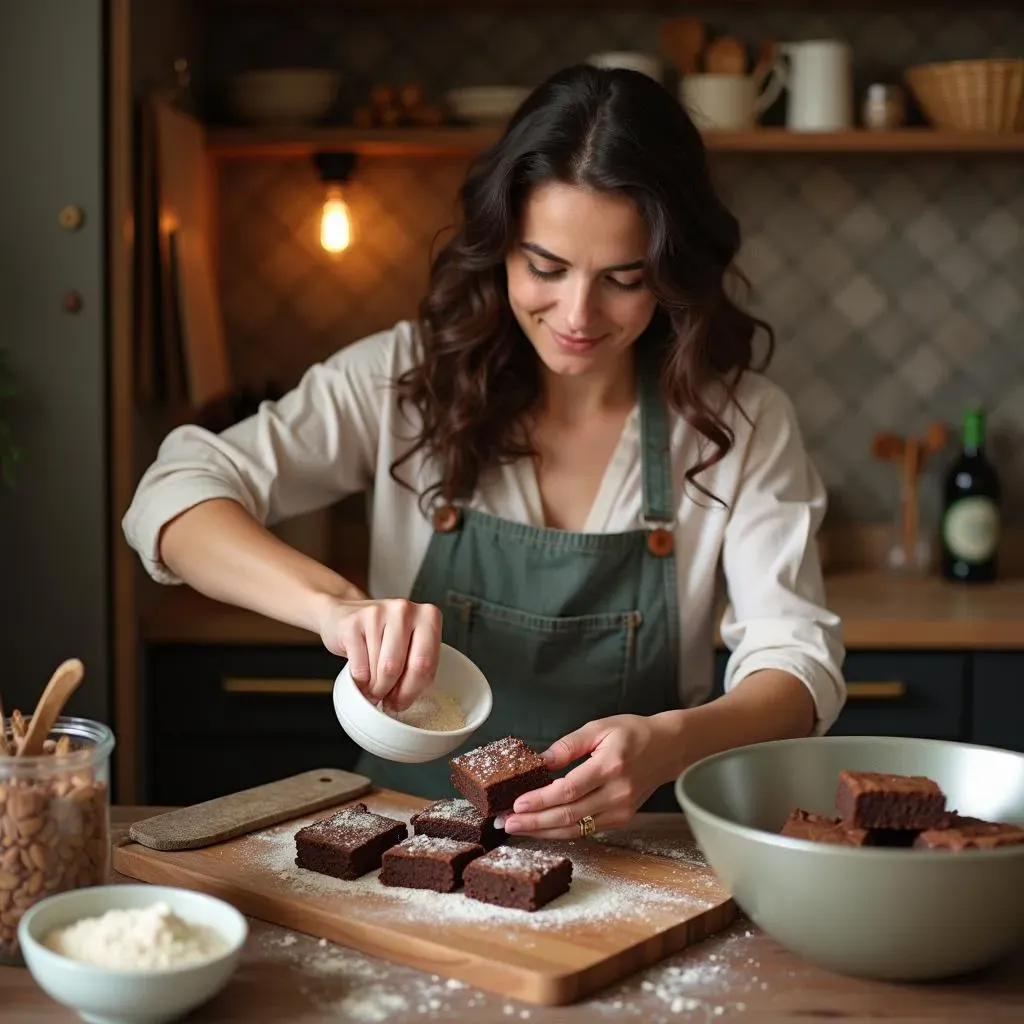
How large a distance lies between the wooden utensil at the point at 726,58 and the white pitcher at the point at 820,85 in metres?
0.10

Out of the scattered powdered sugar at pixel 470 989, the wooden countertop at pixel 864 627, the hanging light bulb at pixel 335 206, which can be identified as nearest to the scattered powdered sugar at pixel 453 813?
the scattered powdered sugar at pixel 470 989

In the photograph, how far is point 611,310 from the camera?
72.7 inches

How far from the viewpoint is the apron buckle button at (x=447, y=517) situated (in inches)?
80.5

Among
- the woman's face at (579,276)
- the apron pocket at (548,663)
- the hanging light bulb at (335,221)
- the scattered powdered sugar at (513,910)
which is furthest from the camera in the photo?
the hanging light bulb at (335,221)

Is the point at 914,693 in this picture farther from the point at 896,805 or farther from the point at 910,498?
the point at 896,805

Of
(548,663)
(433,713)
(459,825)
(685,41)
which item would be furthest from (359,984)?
(685,41)

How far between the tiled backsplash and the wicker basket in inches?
8.3

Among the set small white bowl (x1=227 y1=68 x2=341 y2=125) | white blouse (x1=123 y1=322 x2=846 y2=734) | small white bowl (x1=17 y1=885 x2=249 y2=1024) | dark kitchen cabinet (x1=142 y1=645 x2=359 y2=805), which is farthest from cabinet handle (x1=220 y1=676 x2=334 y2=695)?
small white bowl (x1=17 y1=885 x2=249 y2=1024)

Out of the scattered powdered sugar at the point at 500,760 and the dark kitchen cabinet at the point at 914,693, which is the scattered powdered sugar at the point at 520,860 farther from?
the dark kitchen cabinet at the point at 914,693

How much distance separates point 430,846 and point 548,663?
639mm

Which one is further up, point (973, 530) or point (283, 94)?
point (283, 94)

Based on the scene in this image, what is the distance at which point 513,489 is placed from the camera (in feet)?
6.74

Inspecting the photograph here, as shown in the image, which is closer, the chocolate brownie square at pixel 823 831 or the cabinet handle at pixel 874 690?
the chocolate brownie square at pixel 823 831

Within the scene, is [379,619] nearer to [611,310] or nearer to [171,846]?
[171,846]
